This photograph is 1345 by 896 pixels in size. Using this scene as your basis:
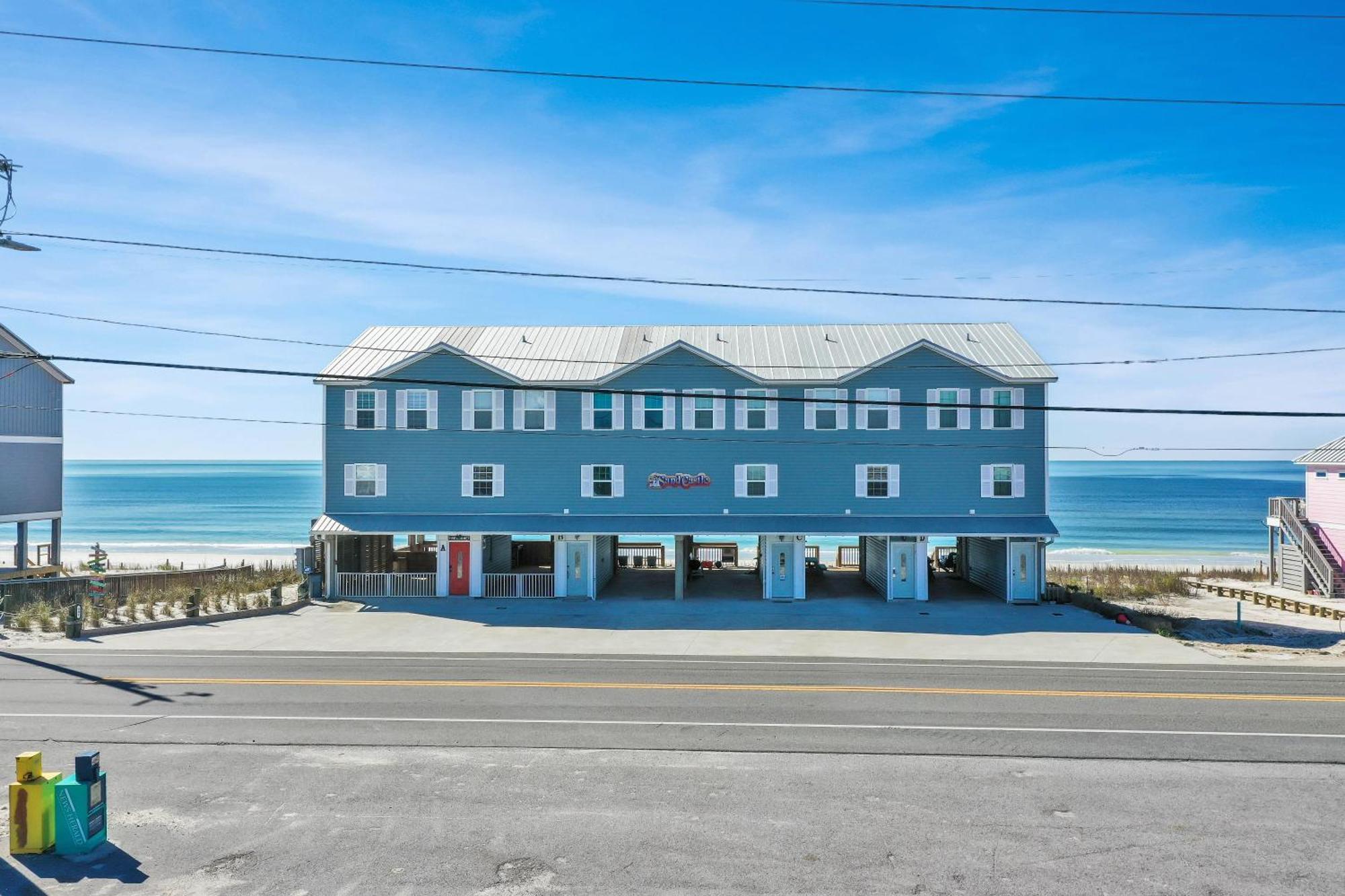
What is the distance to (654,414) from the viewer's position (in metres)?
35.2

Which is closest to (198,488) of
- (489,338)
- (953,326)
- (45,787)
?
(489,338)

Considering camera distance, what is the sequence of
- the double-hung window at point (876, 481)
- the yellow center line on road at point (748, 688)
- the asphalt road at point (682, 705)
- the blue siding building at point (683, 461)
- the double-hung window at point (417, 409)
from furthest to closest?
1. the double-hung window at point (417, 409)
2. the double-hung window at point (876, 481)
3. the blue siding building at point (683, 461)
4. the yellow center line on road at point (748, 688)
5. the asphalt road at point (682, 705)

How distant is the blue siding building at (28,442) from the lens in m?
35.9

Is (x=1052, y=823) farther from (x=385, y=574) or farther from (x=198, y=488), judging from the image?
(x=198, y=488)

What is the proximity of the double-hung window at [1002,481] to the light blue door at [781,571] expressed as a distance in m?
7.77

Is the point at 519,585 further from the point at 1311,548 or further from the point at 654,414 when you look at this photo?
the point at 1311,548

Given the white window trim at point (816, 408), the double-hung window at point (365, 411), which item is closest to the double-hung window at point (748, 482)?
the white window trim at point (816, 408)

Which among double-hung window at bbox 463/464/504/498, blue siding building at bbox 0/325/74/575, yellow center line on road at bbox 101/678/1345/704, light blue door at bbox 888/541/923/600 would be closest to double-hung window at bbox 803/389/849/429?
light blue door at bbox 888/541/923/600

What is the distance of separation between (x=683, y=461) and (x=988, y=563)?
13.7m

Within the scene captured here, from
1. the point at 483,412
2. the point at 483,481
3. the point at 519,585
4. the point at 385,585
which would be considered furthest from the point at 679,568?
the point at 385,585

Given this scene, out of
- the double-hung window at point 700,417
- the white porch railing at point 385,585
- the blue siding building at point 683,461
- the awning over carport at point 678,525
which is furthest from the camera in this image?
the white porch railing at point 385,585

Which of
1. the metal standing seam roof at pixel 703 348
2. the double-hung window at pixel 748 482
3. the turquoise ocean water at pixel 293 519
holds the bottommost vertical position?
the turquoise ocean water at pixel 293 519

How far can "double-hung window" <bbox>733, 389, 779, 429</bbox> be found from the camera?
3494 centimetres

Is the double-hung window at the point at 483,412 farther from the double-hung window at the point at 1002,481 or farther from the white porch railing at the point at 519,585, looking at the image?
the double-hung window at the point at 1002,481
